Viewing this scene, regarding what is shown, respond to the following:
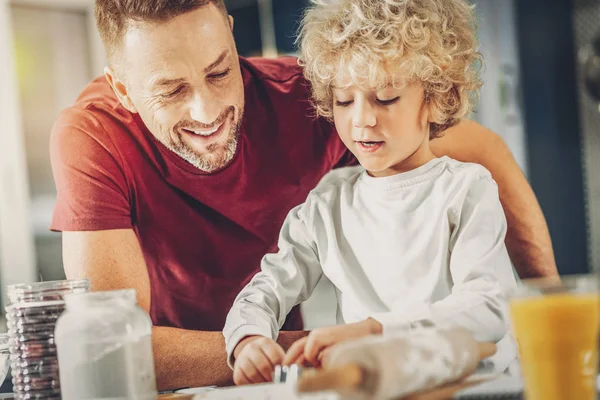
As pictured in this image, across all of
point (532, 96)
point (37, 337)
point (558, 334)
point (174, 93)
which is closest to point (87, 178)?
point (174, 93)

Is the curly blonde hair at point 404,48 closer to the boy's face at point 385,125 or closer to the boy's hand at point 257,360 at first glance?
the boy's face at point 385,125

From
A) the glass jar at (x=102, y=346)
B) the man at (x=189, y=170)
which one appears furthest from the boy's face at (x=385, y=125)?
the glass jar at (x=102, y=346)

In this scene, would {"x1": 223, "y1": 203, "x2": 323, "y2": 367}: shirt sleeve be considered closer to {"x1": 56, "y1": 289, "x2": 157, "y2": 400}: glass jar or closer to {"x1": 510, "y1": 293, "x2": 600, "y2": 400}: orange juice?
{"x1": 56, "y1": 289, "x2": 157, "y2": 400}: glass jar

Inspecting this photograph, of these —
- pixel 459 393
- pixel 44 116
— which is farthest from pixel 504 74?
pixel 459 393

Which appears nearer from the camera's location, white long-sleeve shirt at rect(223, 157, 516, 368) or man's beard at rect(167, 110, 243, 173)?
white long-sleeve shirt at rect(223, 157, 516, 368)

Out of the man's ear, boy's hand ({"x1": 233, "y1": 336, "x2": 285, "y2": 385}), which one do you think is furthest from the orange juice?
the man's ear

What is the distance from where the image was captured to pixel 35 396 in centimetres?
124

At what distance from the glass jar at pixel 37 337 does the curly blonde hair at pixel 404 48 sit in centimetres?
58

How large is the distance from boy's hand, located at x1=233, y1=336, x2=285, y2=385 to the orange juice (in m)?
0.45

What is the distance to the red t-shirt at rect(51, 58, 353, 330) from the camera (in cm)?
153

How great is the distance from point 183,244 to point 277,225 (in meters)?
0.19

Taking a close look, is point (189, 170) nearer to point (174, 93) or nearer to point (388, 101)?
point (174, 93)

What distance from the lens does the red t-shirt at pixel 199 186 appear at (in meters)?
1.53

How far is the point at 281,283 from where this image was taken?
143 cm
